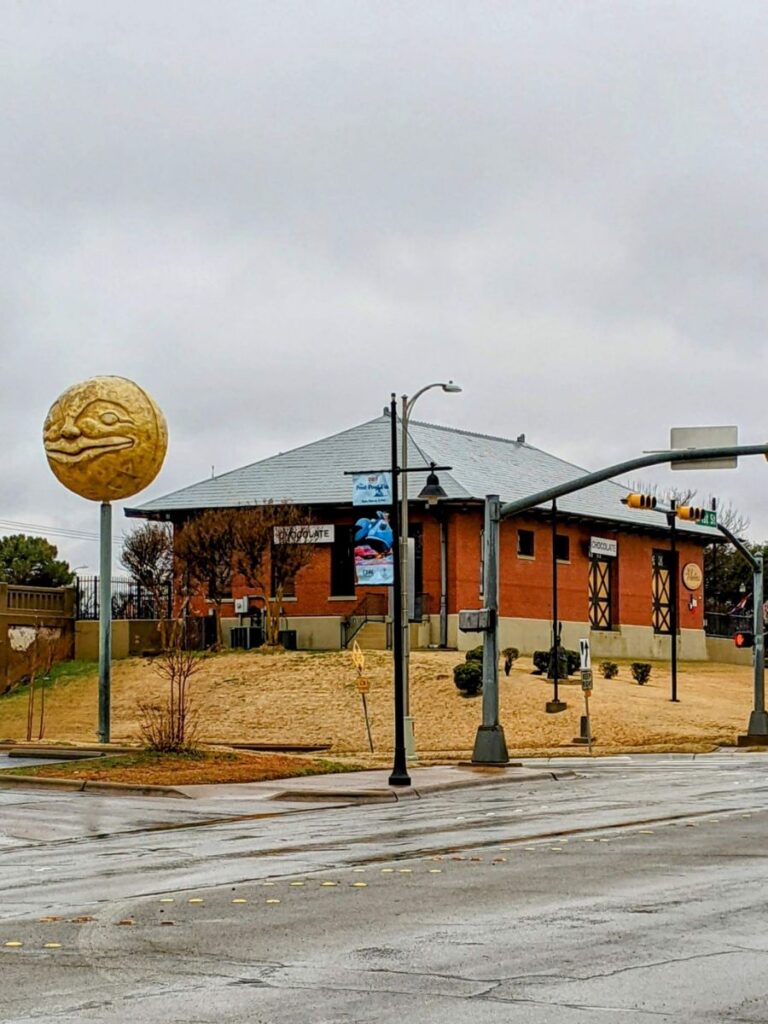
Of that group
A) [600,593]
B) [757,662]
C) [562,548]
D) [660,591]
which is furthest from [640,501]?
[660,591]

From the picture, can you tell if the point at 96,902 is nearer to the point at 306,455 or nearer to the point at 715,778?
the point at 715,778

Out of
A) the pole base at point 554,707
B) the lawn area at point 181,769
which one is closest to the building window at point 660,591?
the pole base at point 554,707

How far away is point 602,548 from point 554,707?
66.8 feet

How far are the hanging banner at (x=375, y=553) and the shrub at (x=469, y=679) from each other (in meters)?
3.94

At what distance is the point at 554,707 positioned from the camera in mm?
44844

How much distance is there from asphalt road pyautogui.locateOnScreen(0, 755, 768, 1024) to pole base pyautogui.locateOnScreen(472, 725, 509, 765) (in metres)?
10.0

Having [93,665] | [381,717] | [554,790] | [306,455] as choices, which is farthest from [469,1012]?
[306,455]

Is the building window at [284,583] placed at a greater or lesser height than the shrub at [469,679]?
greater

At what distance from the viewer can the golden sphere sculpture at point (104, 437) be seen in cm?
3641

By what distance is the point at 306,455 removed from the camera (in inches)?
2559

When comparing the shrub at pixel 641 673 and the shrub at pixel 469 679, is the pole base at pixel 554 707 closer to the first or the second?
the shrub at pixel 469 679

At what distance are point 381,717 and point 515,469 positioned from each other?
2305cm

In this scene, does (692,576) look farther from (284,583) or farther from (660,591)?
(284,583)

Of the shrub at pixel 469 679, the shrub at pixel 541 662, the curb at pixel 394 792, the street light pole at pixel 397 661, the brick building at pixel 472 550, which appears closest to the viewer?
the curb at pixel 394 792
